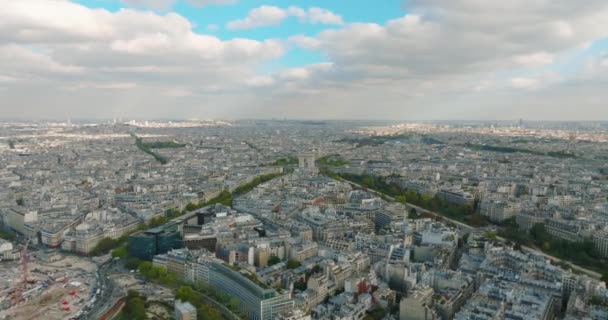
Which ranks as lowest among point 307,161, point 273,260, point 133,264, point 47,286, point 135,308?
point 47,286

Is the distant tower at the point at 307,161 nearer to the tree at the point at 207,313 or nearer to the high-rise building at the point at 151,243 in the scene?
the high-rise building at the point at 151,243

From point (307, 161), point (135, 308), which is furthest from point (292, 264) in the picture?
point (307, 161)

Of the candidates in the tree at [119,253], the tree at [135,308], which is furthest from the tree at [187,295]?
the tree at [119,253]

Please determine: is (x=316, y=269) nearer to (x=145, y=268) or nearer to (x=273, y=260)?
(x=273, y=260)

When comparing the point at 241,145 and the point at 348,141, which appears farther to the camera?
the point at 348,141

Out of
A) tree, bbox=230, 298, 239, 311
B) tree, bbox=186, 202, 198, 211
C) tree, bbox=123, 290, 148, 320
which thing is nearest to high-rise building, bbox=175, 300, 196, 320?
tree, bbox=123, 290, 148, 320

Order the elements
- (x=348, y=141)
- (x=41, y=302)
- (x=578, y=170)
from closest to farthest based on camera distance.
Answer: (x=41, y=302), (x=578, y=170), (x=348, y=141)

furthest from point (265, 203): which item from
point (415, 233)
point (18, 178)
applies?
point (18, 178)

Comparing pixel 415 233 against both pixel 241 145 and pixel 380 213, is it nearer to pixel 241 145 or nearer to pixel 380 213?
pixel 380 213
